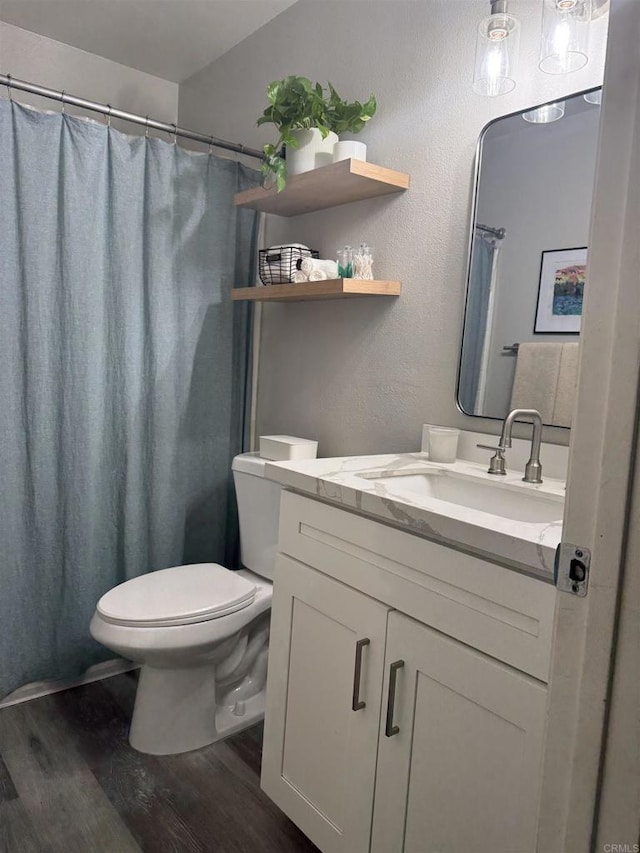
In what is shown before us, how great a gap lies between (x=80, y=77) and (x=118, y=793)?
2.70 metres

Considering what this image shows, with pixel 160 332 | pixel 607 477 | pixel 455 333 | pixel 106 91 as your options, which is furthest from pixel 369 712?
pixel 106 91

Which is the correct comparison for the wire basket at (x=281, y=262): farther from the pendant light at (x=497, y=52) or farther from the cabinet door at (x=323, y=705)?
the cabinet door at (x=323, y=705)

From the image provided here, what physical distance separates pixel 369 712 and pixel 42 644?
1334 mm

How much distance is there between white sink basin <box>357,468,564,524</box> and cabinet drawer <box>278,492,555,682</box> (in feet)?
0.38

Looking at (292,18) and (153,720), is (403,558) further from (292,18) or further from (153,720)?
(292,18)

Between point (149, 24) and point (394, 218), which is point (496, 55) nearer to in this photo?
point (394, 218)

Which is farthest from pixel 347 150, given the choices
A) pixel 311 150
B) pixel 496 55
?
pixel 496 55

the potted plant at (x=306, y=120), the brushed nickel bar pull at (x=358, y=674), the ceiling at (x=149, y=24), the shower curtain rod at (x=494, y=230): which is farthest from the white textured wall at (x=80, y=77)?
the brushed nickel bar pull at (x=358, y=674)

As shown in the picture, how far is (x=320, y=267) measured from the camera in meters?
1.95

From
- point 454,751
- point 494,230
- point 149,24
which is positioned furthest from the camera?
point 149,24

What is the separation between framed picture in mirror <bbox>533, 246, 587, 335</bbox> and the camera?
144 centimetres

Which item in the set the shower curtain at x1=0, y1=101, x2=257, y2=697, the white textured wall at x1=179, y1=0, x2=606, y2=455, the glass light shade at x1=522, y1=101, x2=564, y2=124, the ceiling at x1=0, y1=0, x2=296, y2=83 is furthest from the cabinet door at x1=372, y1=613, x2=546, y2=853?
the ceiling at x1=0, y1=0, x2=296, y2=83

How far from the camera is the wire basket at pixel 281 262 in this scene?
203 centimetres

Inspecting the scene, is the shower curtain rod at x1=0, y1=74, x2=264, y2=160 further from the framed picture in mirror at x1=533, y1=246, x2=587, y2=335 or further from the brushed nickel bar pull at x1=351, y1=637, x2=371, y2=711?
the brushed nickel bar pull at x1=351, y1=637, x2=371, y2=711
